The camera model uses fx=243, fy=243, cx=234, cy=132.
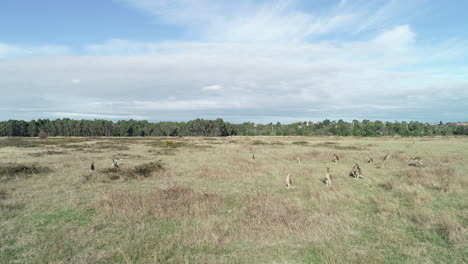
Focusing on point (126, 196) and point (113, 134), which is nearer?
point (126, 196)

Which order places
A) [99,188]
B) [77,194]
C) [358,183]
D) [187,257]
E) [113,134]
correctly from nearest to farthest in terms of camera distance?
[187,257] < [77,194] < [99,188] < [358,183] < [113,134]

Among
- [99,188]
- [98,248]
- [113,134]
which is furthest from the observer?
[113,134]

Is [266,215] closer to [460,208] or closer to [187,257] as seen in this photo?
[187,257]

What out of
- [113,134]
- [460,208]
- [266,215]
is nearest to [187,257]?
[266,215]

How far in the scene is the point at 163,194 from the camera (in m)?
10.4

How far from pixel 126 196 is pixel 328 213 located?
26.5 feet

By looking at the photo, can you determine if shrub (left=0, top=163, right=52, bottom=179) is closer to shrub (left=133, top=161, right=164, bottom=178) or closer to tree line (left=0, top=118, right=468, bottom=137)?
shrub (left=133, top=161, right=164, bottom=178)

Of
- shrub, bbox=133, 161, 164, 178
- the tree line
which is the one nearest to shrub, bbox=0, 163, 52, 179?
shrub, bbox=133, 161, 164, 178

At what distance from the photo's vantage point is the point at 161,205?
362 inches

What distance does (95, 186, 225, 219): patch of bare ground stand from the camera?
28.1 ft

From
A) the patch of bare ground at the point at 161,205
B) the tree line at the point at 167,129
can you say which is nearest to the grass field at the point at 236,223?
the patch of bare ground at the point at 161,205

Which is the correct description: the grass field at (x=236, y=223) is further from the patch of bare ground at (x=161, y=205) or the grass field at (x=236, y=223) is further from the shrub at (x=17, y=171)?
the shrub at (x=17, y=171)

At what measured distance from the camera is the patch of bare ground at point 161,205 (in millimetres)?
8562

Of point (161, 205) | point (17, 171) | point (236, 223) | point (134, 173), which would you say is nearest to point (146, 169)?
point (134, 173)
